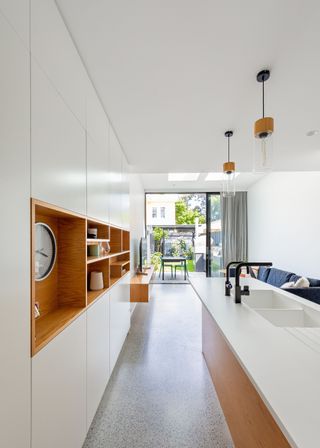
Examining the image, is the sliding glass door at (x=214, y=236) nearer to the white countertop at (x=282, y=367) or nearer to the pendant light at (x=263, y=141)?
the pendant light at (x=263, y=141)

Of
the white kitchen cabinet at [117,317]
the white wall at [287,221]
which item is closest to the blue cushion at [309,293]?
the white wall at [287,221]

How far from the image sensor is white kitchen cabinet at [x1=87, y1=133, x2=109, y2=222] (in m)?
1.69

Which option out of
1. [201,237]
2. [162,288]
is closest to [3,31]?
[162,288]

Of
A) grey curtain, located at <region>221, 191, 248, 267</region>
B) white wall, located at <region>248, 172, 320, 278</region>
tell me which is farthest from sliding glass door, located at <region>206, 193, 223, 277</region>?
white wall, located at <region>248, 172, 320, 278</region>

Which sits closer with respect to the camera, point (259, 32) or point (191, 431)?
point (259, 32)

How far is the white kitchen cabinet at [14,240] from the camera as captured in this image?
755 millimetres

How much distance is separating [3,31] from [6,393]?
122 centimetres

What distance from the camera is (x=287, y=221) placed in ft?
16.0

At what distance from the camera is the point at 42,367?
101cm

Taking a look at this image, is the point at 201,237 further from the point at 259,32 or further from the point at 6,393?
the point at 6,393

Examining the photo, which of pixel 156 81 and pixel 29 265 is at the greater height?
pixel 156 81

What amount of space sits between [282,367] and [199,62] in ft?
5.93

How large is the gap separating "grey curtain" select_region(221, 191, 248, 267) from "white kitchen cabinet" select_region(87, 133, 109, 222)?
5.13 meters

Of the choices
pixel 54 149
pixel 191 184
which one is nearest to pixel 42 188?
pixel 54 149
